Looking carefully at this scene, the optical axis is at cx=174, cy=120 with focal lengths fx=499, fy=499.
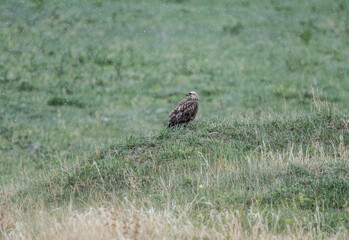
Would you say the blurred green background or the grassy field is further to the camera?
the blurred green background

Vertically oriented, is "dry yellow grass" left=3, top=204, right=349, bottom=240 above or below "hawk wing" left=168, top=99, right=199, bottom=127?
below

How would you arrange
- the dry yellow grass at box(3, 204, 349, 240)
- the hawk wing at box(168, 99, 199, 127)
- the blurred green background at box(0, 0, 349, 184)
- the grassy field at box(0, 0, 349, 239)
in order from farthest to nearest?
1. the blurred green background at box(0, 0, 349, 184)
2. the hawk wing at box(168, 99, 199, 127)
3. the grassy field at box(0, 0, 349, 239)
4. the dry yellow grass at box(3, 204, 349, 240)

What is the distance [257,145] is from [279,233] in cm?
452

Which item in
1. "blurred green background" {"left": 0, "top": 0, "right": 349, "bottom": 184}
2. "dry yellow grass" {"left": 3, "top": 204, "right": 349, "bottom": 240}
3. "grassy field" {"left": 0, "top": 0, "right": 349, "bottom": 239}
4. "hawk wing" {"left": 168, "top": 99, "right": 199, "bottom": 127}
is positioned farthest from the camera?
"blurred green background" {"left": 0, "top": 0, "right": 349, "bottom": 184}

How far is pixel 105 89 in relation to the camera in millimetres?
→ 20812

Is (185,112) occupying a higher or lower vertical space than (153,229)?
higher

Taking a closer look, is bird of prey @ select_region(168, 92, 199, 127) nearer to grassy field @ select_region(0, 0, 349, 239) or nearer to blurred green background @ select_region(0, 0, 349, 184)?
grassy field @ select_region(0, 0, 349, 239)

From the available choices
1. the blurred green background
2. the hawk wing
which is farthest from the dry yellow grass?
the blurred green background

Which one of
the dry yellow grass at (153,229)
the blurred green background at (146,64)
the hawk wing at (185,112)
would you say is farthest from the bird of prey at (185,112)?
the dry yellow grass at (153,229)

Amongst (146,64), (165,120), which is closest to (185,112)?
(165,120)

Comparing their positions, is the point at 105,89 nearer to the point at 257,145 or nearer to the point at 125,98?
the point at 125,98

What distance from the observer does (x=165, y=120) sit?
17875 millimetres

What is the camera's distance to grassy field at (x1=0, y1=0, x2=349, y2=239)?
7.53m

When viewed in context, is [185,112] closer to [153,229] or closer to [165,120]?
[153,229]
